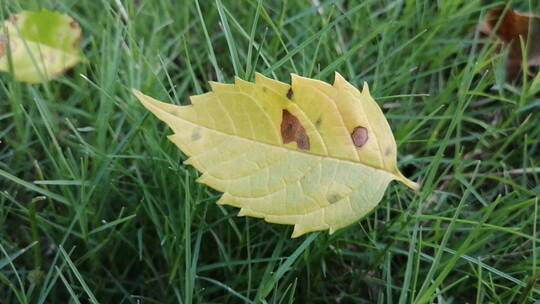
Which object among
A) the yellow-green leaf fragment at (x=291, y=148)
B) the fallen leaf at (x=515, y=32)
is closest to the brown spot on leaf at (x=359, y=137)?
the yellow-green leaf fragment at (x=291, y=148)

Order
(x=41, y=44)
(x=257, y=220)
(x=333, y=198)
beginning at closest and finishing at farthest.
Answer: (x=333, y=198)
(x=257, y=220)
(x=41, y=44)

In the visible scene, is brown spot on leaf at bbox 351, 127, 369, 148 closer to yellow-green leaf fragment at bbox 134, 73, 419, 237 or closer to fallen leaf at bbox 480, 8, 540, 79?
yellow-green leaf fragment at bbox 134, 73, 419, 237

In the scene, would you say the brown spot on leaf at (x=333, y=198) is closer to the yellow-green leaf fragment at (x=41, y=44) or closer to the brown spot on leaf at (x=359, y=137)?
the brown spot on leaf at (x=359, y=137)

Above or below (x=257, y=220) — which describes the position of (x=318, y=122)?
above

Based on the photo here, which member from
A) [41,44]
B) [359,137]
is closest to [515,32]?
[359,137]

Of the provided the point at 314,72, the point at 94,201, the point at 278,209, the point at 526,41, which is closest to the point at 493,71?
the point at 526,41

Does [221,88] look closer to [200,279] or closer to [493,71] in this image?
[200,279]

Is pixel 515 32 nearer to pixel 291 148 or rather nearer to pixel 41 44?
pixel 291 148
